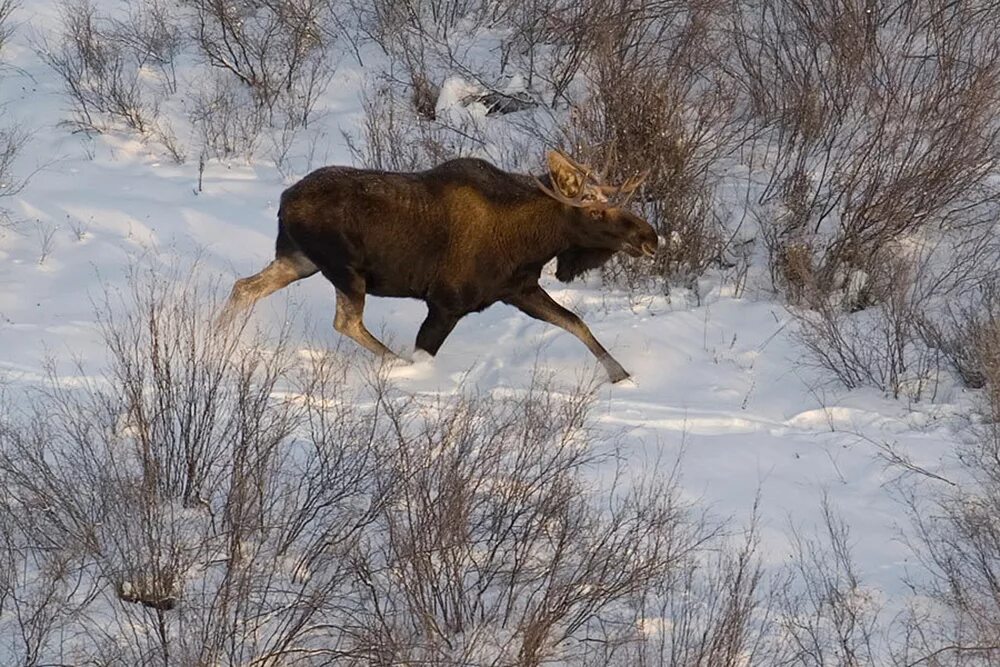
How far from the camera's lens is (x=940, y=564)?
5.75 meters

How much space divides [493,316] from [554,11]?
564cm

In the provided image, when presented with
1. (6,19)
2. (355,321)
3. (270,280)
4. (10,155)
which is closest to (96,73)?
(10,155)

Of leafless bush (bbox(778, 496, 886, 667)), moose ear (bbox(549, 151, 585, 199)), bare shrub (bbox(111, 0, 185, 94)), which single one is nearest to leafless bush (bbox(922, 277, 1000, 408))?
leafless bush (bbox(778, 496, 886, 667))

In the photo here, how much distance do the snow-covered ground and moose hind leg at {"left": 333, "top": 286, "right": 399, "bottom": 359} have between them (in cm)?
31

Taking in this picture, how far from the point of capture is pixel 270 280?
9.48 meters

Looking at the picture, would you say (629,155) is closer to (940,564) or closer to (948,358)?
(948,358)

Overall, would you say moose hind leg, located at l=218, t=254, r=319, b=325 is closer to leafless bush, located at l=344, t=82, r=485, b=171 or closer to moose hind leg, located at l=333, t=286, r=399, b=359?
moose hind leg, located at l=333, t=286, r=399, b=359

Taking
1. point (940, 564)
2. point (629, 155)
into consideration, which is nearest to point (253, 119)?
point (629, 155)

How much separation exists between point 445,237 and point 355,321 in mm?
907

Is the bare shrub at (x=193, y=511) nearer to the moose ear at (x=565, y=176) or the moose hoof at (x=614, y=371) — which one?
the moose hoof at (x=614, y=371)

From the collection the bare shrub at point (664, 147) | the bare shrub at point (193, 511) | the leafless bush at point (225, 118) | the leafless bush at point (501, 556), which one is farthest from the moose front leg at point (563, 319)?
the leafless bush at point (225, 118)

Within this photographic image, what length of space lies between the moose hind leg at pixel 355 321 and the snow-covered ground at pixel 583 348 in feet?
1.02

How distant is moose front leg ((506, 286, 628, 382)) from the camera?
9148 mm

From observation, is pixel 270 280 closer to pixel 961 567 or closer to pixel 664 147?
pixel 664 147
